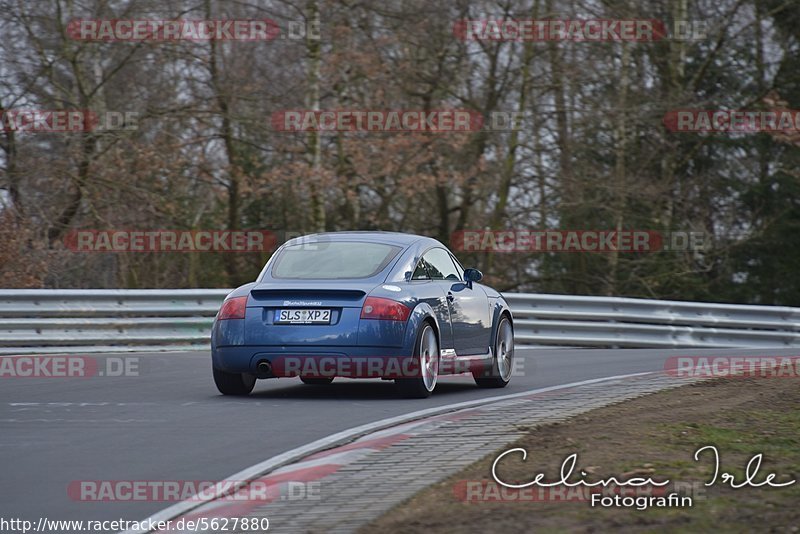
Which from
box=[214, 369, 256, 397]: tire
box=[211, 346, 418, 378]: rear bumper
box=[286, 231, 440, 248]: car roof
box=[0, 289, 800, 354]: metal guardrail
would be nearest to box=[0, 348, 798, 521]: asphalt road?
box=[214, 369, 256, 397]: tire

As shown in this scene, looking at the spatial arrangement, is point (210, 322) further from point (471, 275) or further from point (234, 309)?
point (234, 309)

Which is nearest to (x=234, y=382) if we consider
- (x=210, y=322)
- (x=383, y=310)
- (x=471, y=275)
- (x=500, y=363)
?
(x=383, y=310)

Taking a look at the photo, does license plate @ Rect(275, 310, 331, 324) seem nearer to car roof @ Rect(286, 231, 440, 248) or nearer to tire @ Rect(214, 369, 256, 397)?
tire @ Rect(214, 369, 256, 397)

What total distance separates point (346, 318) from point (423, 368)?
2.97ft

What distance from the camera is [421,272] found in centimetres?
1275

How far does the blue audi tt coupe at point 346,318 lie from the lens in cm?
1177

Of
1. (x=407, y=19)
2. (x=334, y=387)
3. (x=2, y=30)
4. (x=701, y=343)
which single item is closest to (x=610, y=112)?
(x=407, y=19)

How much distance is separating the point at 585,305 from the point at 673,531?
14.9 m

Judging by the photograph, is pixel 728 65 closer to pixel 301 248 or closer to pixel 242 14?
pixel 242 14

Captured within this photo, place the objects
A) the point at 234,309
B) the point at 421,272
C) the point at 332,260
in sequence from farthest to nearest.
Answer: the point at 421,272 < the point at 332,260 < the point at 234,309

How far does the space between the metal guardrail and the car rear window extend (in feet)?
23.1

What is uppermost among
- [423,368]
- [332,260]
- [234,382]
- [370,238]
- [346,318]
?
[370,238]

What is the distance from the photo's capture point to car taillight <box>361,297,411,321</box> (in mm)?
11766

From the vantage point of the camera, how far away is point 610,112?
3116 centimetres
